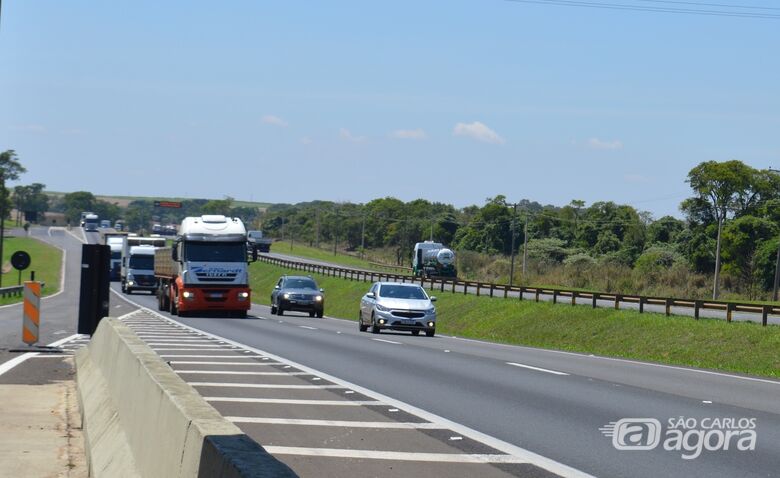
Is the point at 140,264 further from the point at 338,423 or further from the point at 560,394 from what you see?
the point at 338,423

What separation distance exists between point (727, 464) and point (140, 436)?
5198 mm

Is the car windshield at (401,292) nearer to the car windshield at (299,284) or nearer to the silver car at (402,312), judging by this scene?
the silver car at (402,312)

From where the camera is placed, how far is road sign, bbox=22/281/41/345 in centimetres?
2192

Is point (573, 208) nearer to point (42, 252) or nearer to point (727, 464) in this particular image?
point (42, 252)

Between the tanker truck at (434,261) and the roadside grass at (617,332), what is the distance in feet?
83.7

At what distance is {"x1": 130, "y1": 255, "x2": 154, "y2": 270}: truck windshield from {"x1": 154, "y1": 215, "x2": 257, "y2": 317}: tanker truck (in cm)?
3615

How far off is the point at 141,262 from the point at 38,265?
157 ft

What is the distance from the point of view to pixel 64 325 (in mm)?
35656

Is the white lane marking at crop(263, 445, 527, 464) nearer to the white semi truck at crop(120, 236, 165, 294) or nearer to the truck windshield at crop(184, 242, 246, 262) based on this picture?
the truck windshield at crop(184, 242, 246, 262)

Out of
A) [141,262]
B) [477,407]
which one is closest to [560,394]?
[477,407]

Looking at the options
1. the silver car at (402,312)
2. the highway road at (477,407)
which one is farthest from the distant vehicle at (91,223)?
the highway road at (477,407)

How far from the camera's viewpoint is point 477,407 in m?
13.8

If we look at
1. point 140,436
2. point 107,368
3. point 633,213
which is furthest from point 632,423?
point 633,213

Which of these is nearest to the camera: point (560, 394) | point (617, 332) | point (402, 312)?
point (560, 394)
